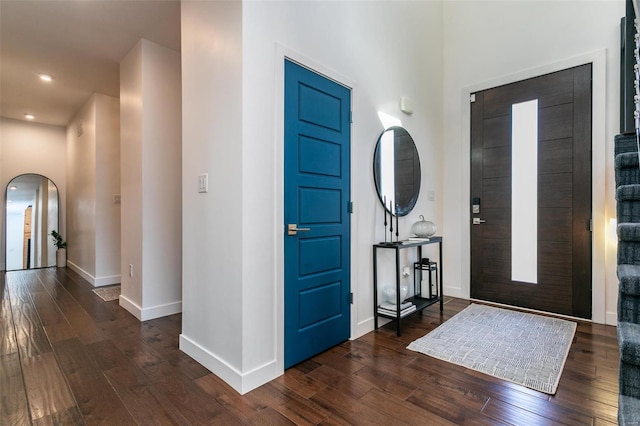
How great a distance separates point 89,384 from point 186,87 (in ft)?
6.77

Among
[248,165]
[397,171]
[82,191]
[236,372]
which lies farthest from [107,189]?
[397,171]

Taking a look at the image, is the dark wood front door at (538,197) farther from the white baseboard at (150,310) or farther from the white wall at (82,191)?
the white wall at (82,191)

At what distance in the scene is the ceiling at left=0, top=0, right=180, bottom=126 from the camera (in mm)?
2639

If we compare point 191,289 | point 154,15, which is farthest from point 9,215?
point 191,289

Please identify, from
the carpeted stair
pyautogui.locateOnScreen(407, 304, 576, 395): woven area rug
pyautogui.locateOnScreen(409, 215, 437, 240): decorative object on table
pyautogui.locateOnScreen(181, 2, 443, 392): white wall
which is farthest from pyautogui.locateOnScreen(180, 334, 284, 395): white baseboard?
pyautogui.locateOnScreen(409, 215, 437, 240): decorative object on table

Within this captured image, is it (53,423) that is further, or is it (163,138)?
(163,138)

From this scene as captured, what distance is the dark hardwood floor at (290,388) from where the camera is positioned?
1588 millimetres

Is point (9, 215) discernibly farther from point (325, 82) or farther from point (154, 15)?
point (325, 82)

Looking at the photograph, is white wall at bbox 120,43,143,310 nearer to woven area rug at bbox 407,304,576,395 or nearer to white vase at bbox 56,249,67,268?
woven area rug at bbox 407,304,576,395

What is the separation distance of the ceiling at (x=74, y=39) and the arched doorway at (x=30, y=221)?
6.23 ft

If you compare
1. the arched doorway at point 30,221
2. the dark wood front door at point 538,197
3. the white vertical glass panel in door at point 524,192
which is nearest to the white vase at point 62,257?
the arched doorway at point 30,221

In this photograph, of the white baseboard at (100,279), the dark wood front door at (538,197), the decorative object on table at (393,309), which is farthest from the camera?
the white baseboard at (100,279)

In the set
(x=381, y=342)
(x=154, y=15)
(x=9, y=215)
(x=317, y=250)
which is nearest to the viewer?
(x=317, y=250)

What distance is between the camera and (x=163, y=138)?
10.6 feet
